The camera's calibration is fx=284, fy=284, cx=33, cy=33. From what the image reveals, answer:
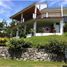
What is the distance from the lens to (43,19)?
45.7 m

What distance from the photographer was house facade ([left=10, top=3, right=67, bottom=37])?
4559cm

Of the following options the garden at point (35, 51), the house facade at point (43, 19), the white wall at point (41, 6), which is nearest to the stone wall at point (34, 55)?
the garden at point (35, 51)

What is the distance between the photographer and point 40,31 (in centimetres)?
4575

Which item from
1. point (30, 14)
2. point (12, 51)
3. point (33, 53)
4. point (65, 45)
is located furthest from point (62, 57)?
point (30, 14)

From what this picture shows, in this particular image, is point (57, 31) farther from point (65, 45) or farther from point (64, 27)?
point (65, 45)

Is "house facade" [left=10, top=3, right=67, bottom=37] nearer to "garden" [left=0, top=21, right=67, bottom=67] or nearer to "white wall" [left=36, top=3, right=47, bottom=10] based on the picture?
"white wall" [left=36, top=3, right=47, bottom=10]

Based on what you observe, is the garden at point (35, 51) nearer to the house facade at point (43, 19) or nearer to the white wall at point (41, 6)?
the house facade at point (43, 19)

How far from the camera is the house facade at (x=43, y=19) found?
45594mm

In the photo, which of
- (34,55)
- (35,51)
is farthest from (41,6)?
(34,55)

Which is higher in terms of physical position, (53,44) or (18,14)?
(18,14)

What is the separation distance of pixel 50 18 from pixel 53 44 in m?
14.4

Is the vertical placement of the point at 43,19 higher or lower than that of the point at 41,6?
lower

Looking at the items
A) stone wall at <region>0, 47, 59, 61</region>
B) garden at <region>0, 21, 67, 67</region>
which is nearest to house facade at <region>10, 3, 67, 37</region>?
garden at <region>0, 21, 67, 67</region>

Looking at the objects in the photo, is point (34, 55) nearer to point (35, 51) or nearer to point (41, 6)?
point (35, 51)
